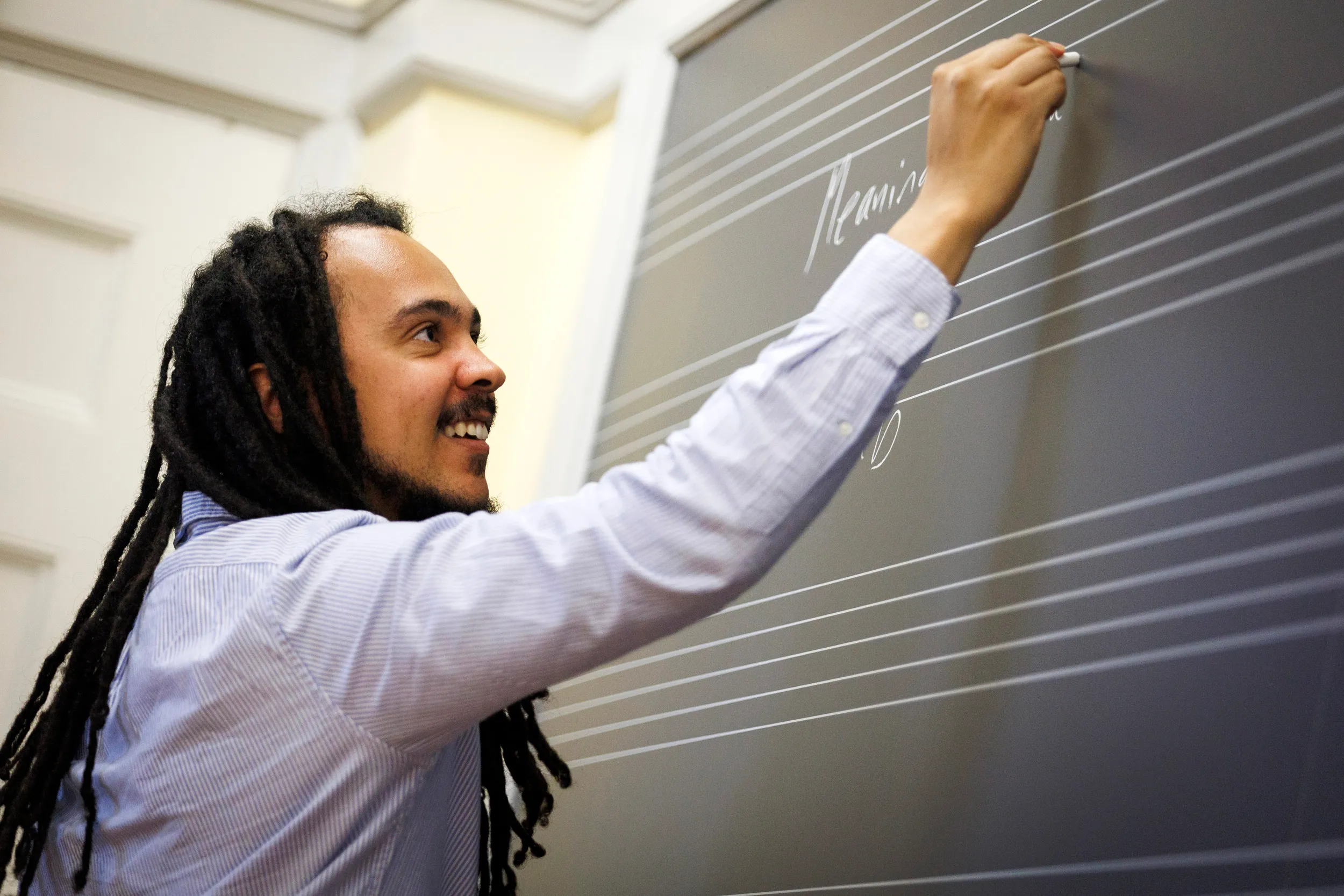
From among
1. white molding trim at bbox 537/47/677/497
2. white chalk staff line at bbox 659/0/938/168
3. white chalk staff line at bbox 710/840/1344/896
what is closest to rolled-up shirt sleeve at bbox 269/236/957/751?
white chalk staff line at bbox 710/840/1344/896

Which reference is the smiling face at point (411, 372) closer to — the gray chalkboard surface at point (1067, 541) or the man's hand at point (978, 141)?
the gray chalkboard surface at point (1067, 541)

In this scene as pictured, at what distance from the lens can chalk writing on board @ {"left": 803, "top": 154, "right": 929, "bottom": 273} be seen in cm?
129

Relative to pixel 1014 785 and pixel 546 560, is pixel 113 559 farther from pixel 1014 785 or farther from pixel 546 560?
pixel 1014 785

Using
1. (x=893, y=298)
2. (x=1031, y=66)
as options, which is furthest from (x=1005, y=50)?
(x=893, y=298)

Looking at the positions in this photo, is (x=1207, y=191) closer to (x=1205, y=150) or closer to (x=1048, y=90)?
(x=1205, y=150)

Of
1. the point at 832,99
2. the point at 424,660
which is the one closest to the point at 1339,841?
the point at 424,660

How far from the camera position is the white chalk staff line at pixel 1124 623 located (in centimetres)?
84

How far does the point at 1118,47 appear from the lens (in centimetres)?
108

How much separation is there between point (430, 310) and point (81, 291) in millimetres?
1101

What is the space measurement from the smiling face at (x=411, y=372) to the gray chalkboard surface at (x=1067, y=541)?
30cm

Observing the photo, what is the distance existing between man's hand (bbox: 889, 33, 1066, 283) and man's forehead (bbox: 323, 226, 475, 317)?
20.0 inches

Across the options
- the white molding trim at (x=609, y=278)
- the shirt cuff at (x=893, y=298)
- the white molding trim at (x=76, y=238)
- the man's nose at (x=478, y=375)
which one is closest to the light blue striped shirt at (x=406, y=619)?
the shirt cuff at (x=893, y=298)

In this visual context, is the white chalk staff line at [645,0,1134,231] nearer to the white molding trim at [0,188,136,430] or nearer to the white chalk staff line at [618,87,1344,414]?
the white chalk staff line at [618,87,1344,414]

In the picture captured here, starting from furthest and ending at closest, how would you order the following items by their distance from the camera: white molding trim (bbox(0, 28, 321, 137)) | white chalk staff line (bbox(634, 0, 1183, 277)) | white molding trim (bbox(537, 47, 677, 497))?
white molding trim (bbox(0, 28, 321, 137)) < white molding trim (bbox(537, 47, 677, 497)) < white chalk staff line (bbox(634, 0, 1183, 277))
